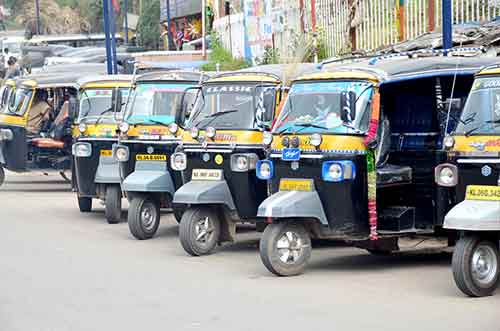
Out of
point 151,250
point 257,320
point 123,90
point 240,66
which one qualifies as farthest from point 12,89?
point 257,320

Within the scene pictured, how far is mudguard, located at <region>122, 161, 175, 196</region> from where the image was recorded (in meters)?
15.7

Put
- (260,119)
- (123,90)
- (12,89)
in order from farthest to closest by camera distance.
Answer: (12,89) → (123,90) → (260,119)

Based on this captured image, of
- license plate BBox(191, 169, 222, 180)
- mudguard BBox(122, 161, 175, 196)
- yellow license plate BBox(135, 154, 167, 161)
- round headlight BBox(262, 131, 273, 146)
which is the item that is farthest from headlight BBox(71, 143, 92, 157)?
round headlight BBox(262, 131, 273, 146)

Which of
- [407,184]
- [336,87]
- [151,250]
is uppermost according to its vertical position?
[336,87]

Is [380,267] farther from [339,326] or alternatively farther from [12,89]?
[12,89]

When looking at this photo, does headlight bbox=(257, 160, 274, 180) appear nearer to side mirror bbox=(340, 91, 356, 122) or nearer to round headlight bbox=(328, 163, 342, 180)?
round headlight bbox=(328, 163, 342, 180)

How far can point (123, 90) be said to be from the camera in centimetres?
1889

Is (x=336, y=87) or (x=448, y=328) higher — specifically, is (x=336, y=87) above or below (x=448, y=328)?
above

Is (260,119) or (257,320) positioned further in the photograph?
(260,119)

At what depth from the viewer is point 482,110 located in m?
11.3

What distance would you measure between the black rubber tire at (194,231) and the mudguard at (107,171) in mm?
3699

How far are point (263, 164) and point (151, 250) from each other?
269 cm

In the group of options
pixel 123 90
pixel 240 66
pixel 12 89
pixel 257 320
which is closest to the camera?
pixel 257 320

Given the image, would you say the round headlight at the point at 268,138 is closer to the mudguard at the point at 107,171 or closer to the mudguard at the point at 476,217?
the mudguard at the point at 476,217
